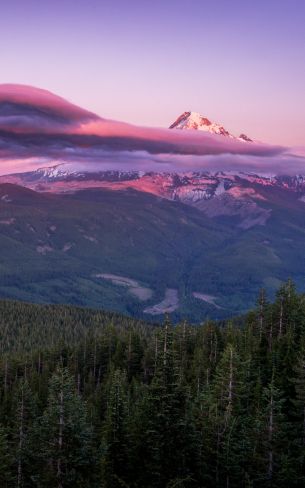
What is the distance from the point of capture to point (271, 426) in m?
44.7

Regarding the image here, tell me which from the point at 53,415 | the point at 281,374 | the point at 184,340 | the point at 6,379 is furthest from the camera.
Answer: the point at 6,379

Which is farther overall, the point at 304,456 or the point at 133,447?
the point at 304,456

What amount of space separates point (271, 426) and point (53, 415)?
57.7 ft

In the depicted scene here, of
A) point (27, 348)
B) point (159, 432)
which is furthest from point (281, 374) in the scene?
point (27, 348)

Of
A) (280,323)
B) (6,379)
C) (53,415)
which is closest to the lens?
(53,415)

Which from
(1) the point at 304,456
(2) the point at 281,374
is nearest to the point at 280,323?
(2) the point at 281,374

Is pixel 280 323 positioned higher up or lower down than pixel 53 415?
lower down

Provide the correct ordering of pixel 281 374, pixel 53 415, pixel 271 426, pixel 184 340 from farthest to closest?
pixel 184 340 → pixel 281 374 → pixel 271 426 → pixel 53 415

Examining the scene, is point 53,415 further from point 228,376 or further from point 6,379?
point 6,379

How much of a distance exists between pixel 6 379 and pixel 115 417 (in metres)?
86.0

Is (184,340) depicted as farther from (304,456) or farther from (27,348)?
(27,348)

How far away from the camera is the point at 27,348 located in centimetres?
19425

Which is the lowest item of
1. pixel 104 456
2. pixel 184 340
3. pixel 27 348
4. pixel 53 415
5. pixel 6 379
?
pixel 27 348

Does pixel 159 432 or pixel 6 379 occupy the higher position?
pixel 159 432
